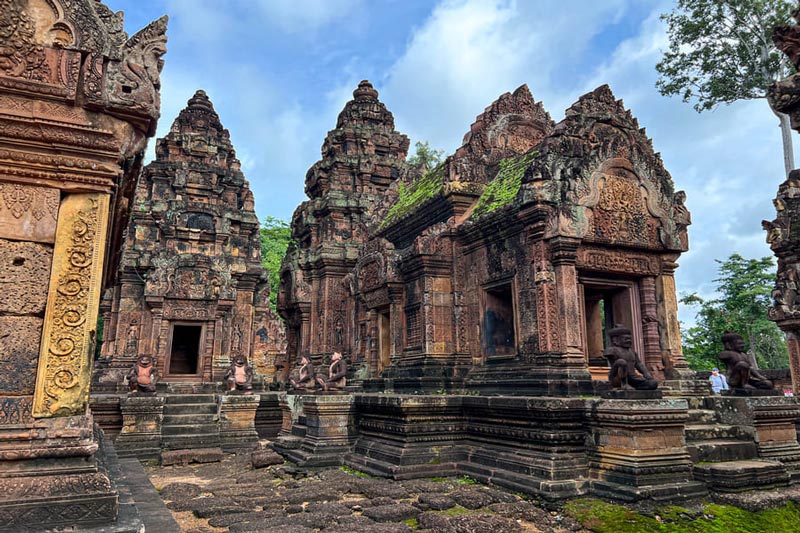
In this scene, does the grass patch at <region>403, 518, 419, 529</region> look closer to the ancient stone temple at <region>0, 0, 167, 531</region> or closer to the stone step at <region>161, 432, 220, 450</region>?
the ancient stone temple at <region>0, 0, 167, 531</region>

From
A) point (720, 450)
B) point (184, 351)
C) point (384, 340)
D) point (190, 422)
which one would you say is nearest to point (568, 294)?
point (720, 450)

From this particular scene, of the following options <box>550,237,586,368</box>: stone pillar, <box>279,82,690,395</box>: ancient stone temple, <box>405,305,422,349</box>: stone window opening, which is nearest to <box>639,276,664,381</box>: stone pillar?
<box>279,82,690,395</box>: ancient stone temple

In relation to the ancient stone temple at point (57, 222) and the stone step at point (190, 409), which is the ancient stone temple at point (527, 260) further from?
the ancient stone temple at point (57, 222)

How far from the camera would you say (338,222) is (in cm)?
1684

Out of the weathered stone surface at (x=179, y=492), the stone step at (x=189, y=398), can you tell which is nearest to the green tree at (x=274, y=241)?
the stone step at (x=189, y=398)

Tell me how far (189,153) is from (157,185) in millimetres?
1620

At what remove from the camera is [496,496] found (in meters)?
6.86

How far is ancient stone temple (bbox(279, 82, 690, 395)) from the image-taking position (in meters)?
8.70

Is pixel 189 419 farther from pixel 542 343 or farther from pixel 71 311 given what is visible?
pixel 71 311

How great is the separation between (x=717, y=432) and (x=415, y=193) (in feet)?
27.4

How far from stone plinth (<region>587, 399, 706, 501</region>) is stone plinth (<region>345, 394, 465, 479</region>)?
2376 mm

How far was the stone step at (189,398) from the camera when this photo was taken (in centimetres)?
1405

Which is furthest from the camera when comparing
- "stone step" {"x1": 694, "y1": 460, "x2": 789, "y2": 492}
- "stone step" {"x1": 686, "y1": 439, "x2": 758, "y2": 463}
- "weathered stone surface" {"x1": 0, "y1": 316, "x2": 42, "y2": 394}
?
"stone step" {"x1": 686, "y1": 439, "x2": 758, "y2": 463}

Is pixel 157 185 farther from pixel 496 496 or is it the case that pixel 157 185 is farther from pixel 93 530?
pixel 93 530
